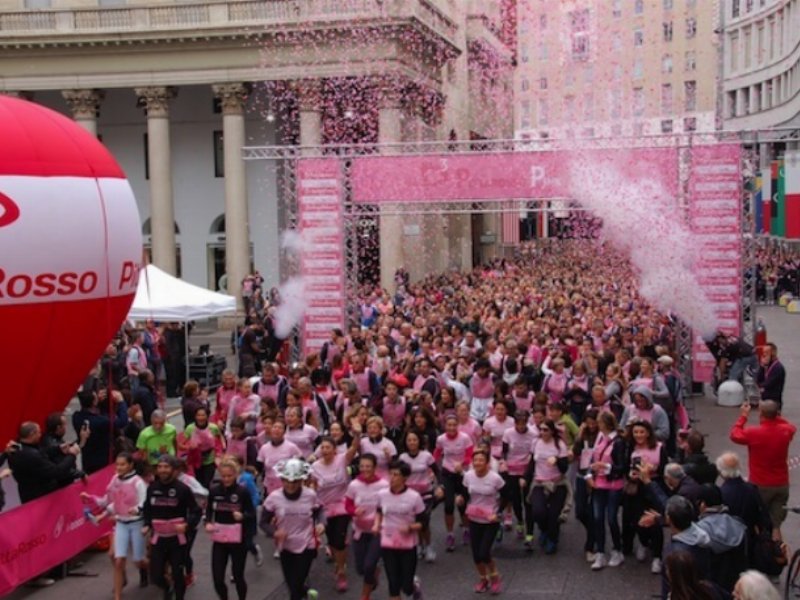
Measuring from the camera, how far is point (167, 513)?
10.0 m

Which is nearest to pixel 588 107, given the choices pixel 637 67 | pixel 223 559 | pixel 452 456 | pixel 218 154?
pixel 637 67

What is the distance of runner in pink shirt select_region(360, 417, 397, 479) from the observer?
1120 centimetres

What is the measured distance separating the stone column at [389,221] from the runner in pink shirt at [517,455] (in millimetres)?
23013

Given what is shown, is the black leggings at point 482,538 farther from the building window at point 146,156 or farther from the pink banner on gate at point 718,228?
the building window at point 146,156

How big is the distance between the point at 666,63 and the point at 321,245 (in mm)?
52307

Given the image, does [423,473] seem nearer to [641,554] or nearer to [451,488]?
[451,488]

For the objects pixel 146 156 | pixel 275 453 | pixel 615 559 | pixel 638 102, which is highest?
pixel 638 102

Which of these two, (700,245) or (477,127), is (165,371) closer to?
(700,245)

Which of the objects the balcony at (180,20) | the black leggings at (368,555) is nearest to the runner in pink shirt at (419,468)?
the black leggings at (368,555)

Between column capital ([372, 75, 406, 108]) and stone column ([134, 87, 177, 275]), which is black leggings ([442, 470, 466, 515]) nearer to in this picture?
column capital ([372, 75, 406, 108])

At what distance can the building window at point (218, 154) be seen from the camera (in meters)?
41.2

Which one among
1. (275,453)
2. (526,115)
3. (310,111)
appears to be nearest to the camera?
(275,453)

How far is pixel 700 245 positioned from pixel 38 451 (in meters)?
12.9

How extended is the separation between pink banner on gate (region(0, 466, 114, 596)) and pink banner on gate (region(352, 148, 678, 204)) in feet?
37.5
